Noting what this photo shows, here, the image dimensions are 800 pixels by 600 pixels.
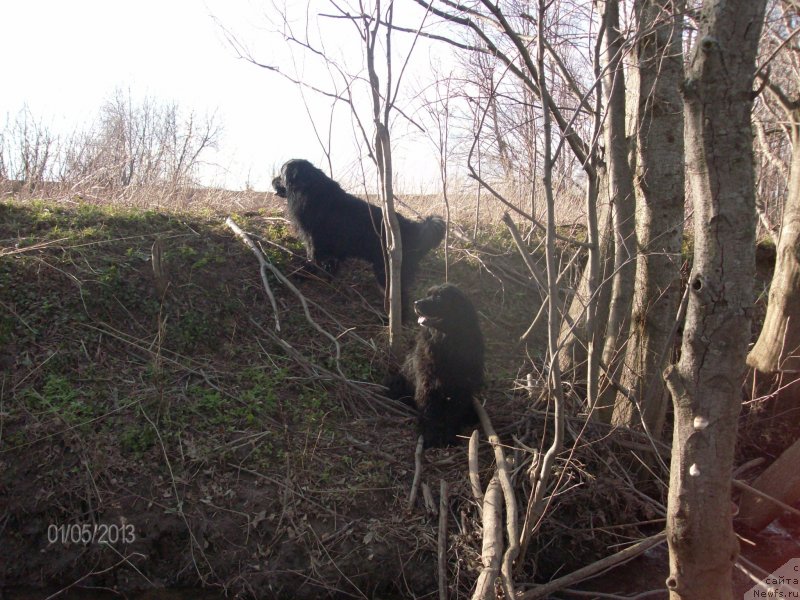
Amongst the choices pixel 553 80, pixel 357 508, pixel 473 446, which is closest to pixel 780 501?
pixel 473 446

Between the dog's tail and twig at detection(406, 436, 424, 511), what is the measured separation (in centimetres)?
247

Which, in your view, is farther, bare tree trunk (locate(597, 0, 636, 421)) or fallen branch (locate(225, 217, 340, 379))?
fallen branch (locate(225, 217, 340, 379))

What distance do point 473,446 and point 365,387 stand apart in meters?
1.56

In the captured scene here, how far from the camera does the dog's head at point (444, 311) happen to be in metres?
5.87

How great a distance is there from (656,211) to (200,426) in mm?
4176

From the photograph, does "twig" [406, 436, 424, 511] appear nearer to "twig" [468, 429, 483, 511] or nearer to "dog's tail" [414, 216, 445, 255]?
"twig" [468, 429, 483, 511]

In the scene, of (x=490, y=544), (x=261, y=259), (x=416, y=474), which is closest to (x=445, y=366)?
(x=416, y=474)

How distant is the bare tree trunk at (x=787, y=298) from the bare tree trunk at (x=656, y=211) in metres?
1.32

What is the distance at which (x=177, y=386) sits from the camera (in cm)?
590

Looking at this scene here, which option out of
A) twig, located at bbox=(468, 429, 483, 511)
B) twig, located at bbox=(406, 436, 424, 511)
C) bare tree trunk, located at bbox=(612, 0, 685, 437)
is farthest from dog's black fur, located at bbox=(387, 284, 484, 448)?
bare tree trunk, located at bbox=(612, 0, 685, 437)

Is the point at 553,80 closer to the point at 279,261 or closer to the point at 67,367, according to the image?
the point at 279,261

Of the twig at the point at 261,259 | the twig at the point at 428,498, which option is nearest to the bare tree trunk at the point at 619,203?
the twig at the point at 428,498

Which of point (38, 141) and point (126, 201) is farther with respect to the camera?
point (38, 141)
